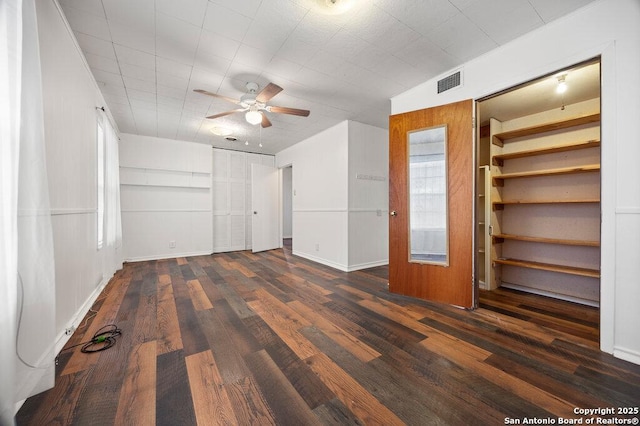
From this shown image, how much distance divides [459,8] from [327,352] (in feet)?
9.38

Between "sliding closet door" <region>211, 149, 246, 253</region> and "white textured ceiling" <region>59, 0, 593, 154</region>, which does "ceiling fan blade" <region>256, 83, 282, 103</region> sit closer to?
"white textured ceiling" <region>59, 0, 593, 154</region>

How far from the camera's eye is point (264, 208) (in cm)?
632

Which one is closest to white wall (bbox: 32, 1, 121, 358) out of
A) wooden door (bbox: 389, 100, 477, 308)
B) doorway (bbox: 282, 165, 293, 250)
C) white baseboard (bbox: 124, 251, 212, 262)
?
white baseboard (bbox: 124, 251, 212, 262)

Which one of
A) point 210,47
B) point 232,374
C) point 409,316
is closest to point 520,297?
point 409,316

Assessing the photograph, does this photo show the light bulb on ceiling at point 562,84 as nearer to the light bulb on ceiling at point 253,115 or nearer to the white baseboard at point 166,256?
the light bulb on ceiling at point 253,115

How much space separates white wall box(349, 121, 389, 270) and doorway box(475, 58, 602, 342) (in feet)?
5.43

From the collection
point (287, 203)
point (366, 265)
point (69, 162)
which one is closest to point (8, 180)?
point (69, 162)

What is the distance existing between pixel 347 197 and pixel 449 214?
1788 millimetres

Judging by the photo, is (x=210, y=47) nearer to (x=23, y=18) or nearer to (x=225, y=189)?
(x=23, y=18)

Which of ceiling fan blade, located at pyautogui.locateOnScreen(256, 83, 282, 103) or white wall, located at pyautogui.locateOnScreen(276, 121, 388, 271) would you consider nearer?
ceiling fan blade, located at pyautogui.locateOnScreen(256, 83, 282, 103)

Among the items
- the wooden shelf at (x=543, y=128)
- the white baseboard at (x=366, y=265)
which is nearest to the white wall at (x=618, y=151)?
the wooden shelf at (x=543, y=128)

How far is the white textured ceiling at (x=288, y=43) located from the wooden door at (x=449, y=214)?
1.83ft

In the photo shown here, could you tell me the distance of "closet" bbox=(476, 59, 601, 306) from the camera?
2.75 meters

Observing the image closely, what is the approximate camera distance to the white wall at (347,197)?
4.23 meters
